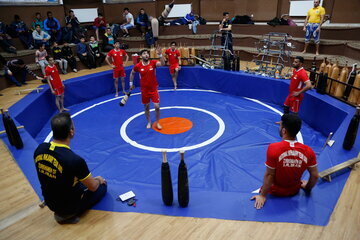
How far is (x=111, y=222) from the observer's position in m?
3.01

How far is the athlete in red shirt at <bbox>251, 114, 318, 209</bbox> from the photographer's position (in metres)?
2.75

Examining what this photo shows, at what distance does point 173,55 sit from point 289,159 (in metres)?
7.58

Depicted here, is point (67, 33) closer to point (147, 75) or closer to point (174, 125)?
point (147, 75)

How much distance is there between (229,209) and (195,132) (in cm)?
372

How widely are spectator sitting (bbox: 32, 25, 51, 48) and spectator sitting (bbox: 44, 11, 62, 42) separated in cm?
62

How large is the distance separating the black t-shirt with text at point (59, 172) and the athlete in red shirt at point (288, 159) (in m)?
2.04

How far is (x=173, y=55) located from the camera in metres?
9.69

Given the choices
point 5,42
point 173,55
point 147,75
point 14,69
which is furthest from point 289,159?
point 5,42

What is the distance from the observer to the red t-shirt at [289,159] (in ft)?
9.11

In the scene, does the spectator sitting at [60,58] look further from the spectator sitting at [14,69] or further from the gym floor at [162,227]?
the gym floor at [162,227]

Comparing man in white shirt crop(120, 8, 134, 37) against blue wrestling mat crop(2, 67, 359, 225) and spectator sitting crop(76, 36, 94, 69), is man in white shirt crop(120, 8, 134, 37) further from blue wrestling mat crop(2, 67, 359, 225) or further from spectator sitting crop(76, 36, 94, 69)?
blue wrestling mat crop(2, 67, 359, 225)

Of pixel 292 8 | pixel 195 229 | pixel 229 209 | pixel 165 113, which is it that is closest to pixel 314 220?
pixel 229 209

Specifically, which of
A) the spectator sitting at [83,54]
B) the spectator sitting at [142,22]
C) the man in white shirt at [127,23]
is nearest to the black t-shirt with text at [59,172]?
the spectator sitting at [83,54]

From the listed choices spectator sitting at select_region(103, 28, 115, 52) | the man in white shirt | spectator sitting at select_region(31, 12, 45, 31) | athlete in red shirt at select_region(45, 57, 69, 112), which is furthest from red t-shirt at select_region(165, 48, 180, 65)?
spectator sitting at select_region(31, 12, 45, 31)
